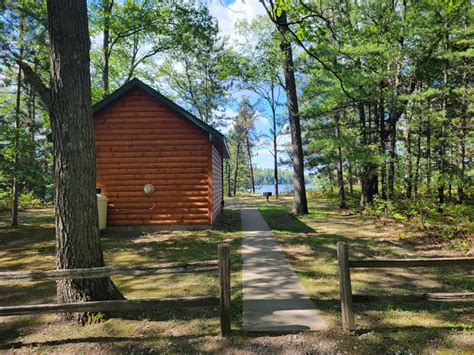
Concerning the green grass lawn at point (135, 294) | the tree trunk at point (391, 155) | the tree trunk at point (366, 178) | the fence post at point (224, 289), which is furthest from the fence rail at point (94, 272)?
the tree trunk at point (366, 178)

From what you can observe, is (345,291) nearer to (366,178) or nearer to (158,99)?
(158,99)

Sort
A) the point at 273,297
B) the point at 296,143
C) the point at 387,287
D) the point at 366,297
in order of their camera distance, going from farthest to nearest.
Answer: the point at 296,143, the point at 387,287, the point at 273,297, the point at 366,297

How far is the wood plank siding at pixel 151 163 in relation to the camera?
1071cm

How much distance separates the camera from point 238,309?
14.2 feet

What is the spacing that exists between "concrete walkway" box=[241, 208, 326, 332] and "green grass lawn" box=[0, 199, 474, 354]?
0.17m

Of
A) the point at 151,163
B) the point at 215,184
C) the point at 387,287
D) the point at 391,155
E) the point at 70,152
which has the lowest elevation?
the point at 387,287

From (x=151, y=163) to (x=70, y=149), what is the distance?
22.5 ft

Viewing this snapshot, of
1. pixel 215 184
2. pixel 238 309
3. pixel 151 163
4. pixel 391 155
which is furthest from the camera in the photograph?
pixel 215 184

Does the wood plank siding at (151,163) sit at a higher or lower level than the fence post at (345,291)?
higher

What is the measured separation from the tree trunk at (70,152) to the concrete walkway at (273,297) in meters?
2.45

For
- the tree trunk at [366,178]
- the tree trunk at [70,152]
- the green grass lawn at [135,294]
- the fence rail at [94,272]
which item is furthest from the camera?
the tree trunk at [366,178]

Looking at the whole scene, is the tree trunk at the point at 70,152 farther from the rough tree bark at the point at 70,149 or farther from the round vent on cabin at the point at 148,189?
the round vent on cabin at the point at 148,189

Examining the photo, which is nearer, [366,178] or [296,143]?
[296,143]

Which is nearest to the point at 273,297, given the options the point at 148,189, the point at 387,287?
the point at 387,287
